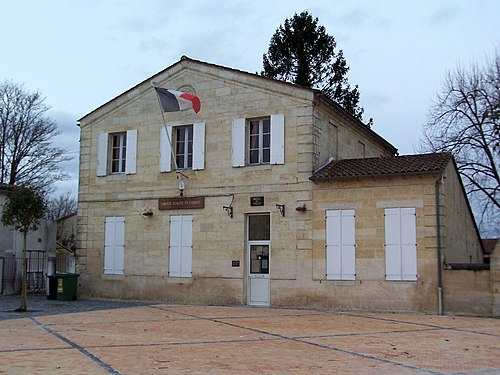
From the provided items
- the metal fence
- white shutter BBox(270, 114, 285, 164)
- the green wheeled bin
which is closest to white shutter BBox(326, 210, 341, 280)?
white shutter BBox(270, 114, 285, 164)

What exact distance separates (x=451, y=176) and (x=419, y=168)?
6.29 feet

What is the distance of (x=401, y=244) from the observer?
1509 cm

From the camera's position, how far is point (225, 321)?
13.0m

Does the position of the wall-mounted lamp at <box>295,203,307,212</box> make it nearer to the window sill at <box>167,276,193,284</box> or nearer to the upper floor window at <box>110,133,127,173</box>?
the window sill at <box>167,276,193,284</box>

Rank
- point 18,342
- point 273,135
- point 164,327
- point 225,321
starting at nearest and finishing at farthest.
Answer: point 18,342, point 164,327, point 225,321, point 273,135

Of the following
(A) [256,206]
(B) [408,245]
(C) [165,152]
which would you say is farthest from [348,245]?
(C) [165,152]

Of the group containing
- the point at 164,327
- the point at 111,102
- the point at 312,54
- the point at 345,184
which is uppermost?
the point at 312,54

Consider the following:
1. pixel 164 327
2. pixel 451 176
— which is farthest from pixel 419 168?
pixel 164 327

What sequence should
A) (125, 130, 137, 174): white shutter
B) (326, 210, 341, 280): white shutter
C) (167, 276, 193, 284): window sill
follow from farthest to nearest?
1. (125, 130, 137, 174): white shutter
2. (167, 276, 193, 284): window sill
3. (326, 210, 341, 280): white shutter

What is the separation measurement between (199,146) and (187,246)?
2880 millimetres

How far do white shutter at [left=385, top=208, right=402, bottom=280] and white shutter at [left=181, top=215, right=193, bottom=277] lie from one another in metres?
5.61

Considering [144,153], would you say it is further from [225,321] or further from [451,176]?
[451,176]

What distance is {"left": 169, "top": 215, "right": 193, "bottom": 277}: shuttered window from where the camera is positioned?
701 inches

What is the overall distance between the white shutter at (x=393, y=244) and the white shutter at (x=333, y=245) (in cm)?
125
